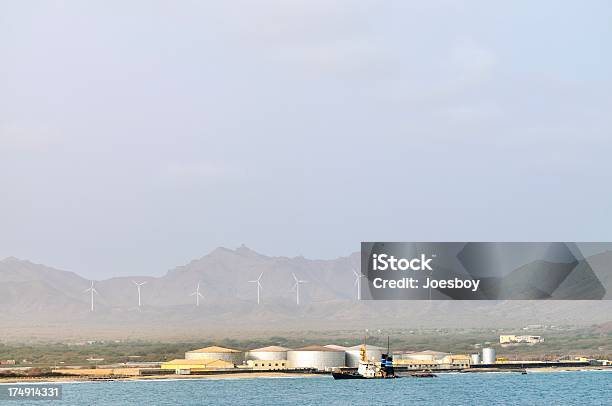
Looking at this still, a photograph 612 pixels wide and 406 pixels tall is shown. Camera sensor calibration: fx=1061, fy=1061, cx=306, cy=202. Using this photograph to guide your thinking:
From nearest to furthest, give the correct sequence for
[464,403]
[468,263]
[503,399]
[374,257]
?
[374,257], [468,263], [464,403], [503,399]

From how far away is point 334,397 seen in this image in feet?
635

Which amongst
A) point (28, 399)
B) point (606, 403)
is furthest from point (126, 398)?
point (606, 403)

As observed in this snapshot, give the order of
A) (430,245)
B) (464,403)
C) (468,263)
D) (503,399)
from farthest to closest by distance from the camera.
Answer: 1. (503,399)
2. (464,403)
3. (468,263)
4. (430,245)

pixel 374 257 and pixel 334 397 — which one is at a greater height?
pixel 374 257

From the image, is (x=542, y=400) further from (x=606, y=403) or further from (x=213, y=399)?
(x=213, y=399)

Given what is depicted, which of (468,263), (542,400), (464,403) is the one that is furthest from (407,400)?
(468,263)

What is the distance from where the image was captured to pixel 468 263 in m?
127

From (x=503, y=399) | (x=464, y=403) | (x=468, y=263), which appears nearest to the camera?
(x=468, y=263)

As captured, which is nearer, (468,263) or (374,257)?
(374,257)

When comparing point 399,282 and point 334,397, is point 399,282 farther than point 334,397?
No

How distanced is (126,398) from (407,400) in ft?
174

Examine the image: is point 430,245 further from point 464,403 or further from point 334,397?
point 334,397

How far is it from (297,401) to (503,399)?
38.4 metres

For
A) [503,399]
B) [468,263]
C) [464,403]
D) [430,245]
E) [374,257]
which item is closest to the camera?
[374,257]
